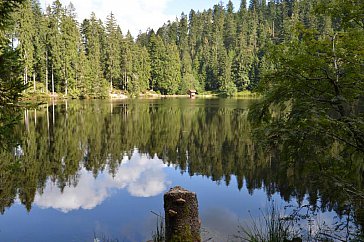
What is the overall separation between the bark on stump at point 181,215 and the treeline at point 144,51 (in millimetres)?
29361

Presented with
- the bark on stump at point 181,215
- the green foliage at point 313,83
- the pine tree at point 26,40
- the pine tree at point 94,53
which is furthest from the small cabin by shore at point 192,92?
the bark on stump at point 181,215

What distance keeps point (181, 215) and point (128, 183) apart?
8.96 metres

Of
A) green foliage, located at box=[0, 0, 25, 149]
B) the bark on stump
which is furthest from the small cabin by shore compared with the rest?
the bark on stump

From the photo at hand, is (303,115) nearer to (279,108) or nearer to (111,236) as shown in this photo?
→ (279,108)

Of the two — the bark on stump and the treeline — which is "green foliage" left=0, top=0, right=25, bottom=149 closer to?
the bark on stump

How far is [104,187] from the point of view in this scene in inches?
486

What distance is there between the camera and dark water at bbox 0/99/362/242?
872cm

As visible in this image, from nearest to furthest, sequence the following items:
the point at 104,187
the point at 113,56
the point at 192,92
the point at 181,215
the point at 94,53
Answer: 1. the point at 181,215
2. the point at 104,187
3. the point at 94,53
4. the point at 113,56
5. the point at 192,92

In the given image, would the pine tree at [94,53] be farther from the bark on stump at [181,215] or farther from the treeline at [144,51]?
the bark on stump at [181,215]

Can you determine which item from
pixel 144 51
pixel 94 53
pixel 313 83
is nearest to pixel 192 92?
pixel 144 51

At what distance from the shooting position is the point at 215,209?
33.0 feet

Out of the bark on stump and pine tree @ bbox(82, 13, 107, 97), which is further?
pine tree @ bbox(82, 13, 107, 97)

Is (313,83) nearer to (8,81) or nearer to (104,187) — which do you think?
(8,81)

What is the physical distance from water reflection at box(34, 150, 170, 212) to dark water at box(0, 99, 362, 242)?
3 centimetres
